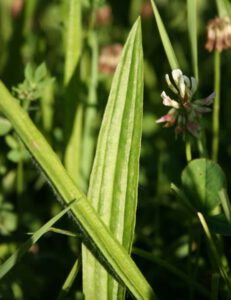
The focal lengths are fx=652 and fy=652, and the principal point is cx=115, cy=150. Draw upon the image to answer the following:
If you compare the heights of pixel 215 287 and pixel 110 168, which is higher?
pixel 110 168

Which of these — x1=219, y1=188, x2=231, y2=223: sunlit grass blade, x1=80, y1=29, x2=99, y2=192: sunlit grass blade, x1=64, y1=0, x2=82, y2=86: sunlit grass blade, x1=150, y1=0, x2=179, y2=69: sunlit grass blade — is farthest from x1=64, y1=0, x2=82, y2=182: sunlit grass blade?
x1=219, y1=188, x2=231, y2=223: sunlit grass blade

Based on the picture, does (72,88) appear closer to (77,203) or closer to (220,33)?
(220,33)

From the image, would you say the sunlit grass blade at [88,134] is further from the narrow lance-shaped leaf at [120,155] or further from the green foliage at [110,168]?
the narrow lance-shaped leaf at [120,155]

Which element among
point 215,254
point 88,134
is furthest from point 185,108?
point 88,134

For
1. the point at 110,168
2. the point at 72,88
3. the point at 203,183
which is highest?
the point at 72,88

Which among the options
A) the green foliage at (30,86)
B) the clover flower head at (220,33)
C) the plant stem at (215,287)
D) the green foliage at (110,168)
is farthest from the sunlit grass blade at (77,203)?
→ the clover flower head at (220,33)

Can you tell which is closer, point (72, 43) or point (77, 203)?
point (77, 203)

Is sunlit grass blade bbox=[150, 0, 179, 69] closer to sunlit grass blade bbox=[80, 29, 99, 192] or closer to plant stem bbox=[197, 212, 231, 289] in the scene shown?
plant stem bbox=[197, 212, 231, 289]
